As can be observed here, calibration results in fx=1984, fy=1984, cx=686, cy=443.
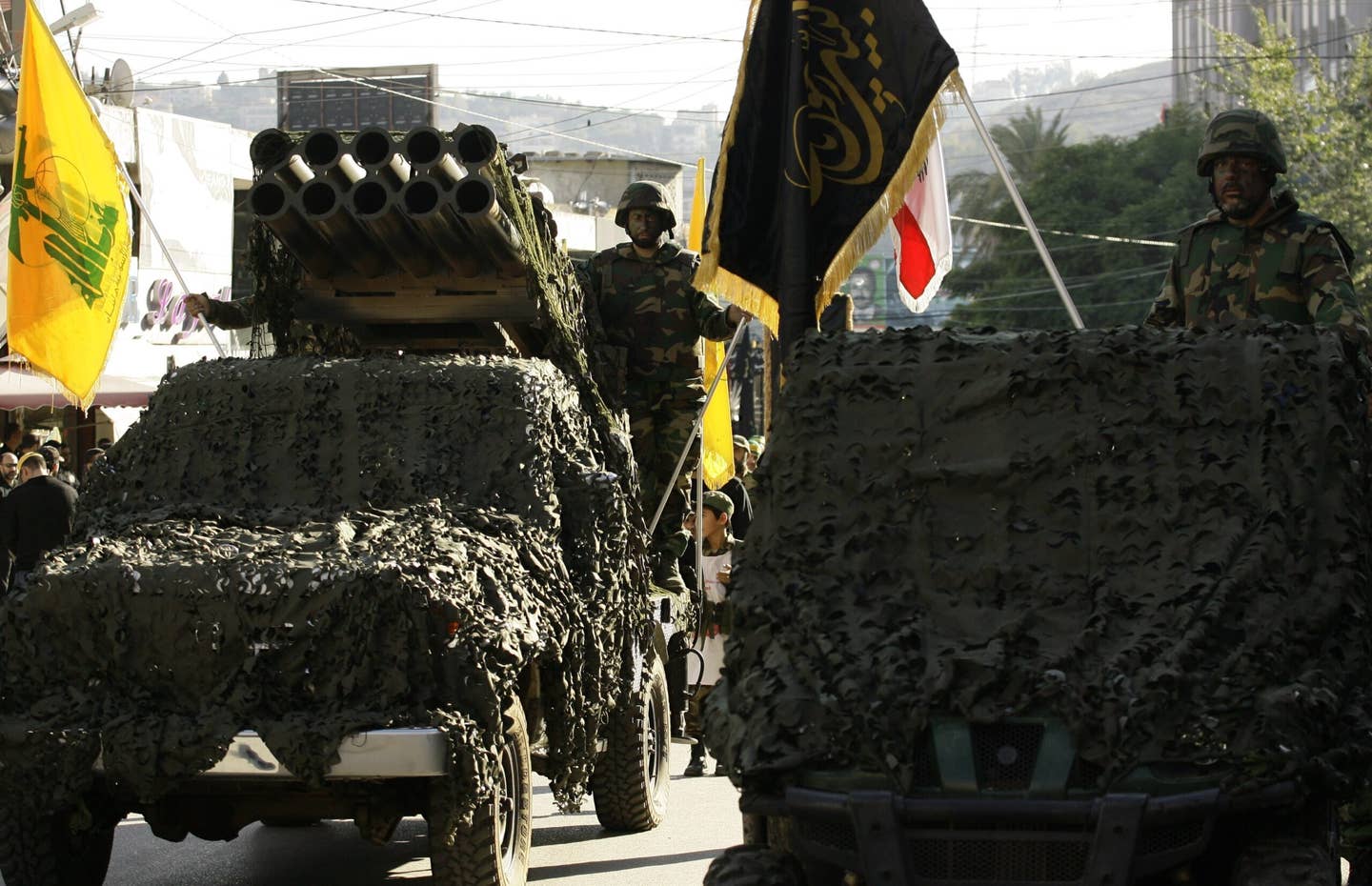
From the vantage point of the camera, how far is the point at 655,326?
441 inches

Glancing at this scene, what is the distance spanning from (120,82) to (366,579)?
20981mm

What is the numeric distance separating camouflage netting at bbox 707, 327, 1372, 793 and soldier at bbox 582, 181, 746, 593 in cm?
518

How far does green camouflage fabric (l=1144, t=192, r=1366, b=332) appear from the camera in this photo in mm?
7324

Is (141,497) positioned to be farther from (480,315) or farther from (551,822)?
(551,822)

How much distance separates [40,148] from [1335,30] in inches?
2700

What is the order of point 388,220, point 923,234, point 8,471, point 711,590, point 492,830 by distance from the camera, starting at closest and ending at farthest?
point 492,830 < point 388,220 < point 923,234 < point 711,590 < point 8,471

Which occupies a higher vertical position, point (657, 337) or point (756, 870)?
point (657, 337)

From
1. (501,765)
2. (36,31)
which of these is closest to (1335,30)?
(36,31)

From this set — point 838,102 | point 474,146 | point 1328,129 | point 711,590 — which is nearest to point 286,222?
Result: point 474,146

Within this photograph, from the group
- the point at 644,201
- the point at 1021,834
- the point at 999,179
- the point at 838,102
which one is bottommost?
the point at 1021,834

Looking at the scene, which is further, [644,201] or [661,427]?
[661,427]

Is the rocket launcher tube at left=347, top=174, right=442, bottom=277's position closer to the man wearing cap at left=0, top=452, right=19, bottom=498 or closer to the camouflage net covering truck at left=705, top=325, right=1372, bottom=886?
the camouflage net covering truck at left=705, top=325, right=1372, bottom=886

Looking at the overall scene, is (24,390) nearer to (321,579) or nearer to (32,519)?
(32,519)

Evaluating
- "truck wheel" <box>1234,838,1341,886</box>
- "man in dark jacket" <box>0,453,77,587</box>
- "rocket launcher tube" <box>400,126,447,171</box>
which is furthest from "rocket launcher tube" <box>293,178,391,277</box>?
"truck wheel" <box>1234,838,1341,886</box>
